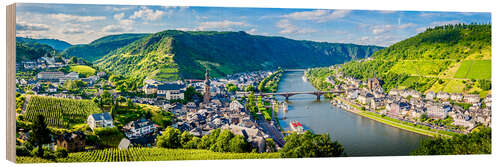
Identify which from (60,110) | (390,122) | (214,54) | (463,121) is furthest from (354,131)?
(214,54)

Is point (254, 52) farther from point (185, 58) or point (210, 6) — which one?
point (210, 6)

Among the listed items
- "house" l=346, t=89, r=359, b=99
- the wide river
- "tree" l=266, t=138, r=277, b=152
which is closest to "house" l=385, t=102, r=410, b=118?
the wide river

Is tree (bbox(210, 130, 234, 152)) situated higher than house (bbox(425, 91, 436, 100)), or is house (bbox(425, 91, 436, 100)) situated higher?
house (bbox(425, 91, 436, 100))

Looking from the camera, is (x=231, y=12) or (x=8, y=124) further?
(x=231, y=12)

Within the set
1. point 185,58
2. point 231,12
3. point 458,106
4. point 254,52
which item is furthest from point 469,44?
point 254,52

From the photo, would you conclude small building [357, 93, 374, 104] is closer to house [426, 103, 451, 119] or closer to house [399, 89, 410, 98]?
house [399, 89, 410, 98]

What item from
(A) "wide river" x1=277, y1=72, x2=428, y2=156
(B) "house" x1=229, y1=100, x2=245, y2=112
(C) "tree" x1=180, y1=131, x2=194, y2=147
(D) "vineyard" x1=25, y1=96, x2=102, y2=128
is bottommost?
(A) "wide river" x1=277, y1=72, x2=428, y2=156

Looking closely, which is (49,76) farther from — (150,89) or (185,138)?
(185,138)
